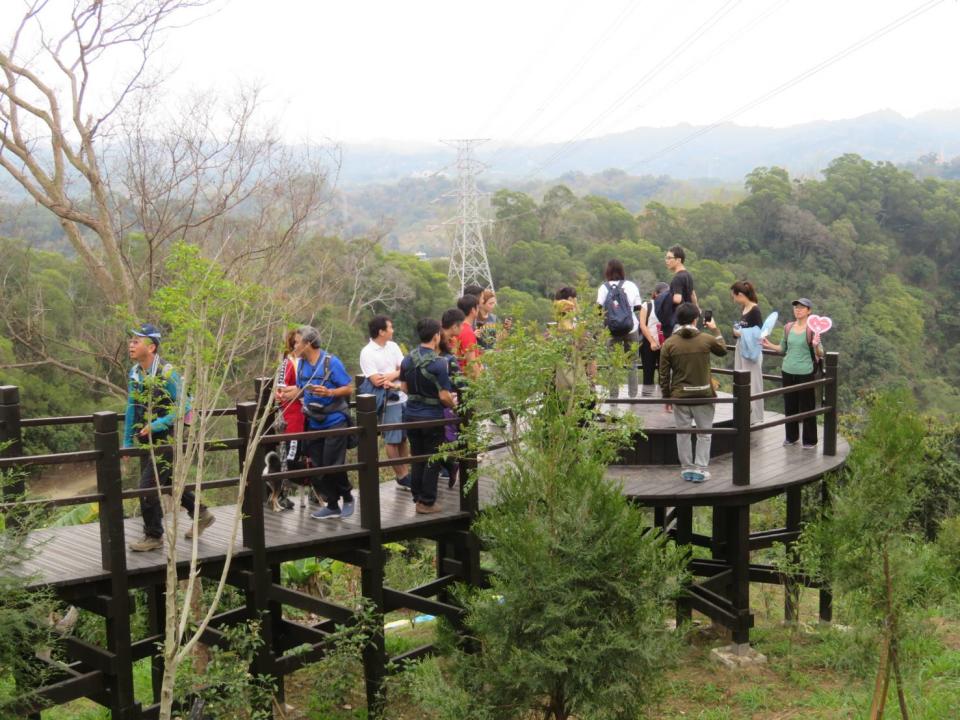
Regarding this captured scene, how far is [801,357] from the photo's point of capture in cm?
941

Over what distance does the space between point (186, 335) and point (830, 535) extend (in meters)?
4.15

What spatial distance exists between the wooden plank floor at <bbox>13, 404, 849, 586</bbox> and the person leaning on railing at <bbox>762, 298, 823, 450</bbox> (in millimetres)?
455

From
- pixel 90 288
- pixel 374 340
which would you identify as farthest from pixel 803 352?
pixel 90 288

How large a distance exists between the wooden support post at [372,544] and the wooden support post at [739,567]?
3.21m

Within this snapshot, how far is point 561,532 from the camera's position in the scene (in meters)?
5.61

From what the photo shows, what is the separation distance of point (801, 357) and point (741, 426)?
1588mm

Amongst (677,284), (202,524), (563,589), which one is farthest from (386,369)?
(677,284)

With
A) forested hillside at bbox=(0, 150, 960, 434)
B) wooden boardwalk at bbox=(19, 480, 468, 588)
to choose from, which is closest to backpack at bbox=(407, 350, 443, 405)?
wooden boardwalk at bbox=(19, 480, 468, 588)

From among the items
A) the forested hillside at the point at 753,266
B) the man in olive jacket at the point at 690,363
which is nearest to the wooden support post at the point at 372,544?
the man in olive jacket at the point at 690,363

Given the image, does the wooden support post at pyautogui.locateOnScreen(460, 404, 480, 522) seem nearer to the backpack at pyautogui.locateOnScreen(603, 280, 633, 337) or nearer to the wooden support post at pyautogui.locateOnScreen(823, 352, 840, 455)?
the backpack at pyautogui.locateOnScreen(603, 280, 633, 337)

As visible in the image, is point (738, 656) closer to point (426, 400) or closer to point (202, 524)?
point (426, 400)

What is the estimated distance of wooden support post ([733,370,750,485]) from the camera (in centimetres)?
816

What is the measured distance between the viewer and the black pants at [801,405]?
31.2 ft

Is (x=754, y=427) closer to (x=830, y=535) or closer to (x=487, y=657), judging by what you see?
(x=830, y=535)
